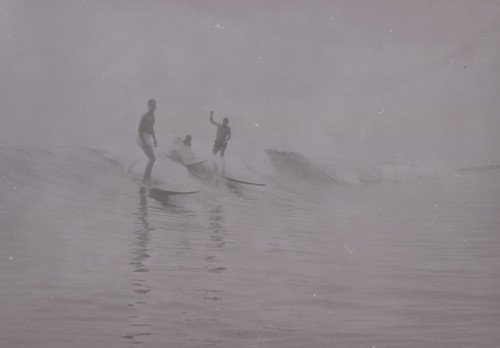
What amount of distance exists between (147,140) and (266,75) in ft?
1.95

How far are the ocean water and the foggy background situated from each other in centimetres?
12

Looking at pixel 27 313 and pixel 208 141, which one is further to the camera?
pixel 208 141

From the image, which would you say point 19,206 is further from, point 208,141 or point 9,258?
point 208,141

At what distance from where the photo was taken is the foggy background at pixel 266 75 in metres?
2.93

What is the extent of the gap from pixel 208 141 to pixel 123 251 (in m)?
0.60

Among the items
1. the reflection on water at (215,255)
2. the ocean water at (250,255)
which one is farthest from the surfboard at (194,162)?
the reflection on water at (215,255)

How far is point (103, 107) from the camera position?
2939 millimetres

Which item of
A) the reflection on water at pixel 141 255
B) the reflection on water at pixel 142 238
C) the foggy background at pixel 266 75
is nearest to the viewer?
the reflection on water at pixel 141 255

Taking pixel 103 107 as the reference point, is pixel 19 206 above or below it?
below

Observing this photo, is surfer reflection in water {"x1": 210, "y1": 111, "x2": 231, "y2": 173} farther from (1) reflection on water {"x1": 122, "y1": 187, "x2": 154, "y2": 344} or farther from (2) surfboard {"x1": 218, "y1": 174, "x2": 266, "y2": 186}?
(1) reflection on water {"x1": 122, "y1": 187, "x2": 154, "y2": 344}

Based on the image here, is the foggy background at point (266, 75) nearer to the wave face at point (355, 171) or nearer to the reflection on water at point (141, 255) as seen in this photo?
the wave face at point (355, 171)

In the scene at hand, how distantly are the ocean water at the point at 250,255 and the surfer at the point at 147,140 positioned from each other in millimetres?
47

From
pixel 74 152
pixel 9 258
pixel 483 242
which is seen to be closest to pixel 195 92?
pixel 74 152

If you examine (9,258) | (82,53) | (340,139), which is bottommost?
(9,258)
